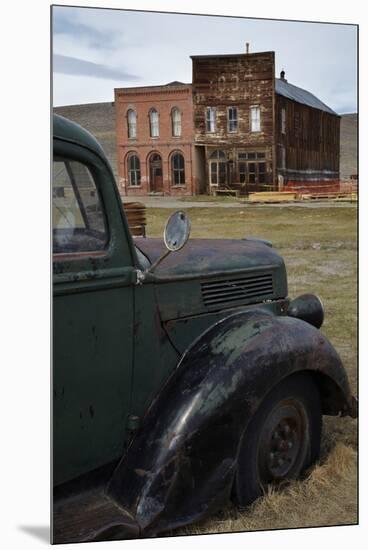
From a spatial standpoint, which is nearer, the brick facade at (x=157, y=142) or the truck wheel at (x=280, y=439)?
the truck wheel at (x=280, y=439)

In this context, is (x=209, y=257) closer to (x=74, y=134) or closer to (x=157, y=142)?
(x=157, y=142)

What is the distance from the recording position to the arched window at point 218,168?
3.37m

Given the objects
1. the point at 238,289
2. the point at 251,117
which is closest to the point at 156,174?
the point at 251,117

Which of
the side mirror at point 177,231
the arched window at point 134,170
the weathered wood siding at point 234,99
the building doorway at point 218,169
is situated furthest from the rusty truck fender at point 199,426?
the weathered wood siding at point 234,99

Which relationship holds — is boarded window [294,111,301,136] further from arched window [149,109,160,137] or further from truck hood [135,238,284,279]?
arched window [149,109,160,137]

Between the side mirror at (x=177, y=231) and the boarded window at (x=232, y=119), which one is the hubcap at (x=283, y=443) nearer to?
the side mirror at (x=177, y=231)

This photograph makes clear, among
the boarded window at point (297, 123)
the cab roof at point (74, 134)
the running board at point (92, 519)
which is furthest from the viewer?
the boarded window at point (297, 123)

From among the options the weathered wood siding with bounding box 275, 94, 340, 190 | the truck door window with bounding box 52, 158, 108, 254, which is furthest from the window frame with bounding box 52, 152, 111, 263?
the weathered wood siding with bounding box 275, 94, 340, 190

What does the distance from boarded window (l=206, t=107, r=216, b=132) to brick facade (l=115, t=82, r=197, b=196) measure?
8 cm

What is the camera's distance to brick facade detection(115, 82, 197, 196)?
3.12 meters

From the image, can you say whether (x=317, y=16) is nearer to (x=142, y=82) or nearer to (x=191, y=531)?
(x=142, y=82)

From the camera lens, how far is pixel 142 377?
255cm

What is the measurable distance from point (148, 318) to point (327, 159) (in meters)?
1.53
